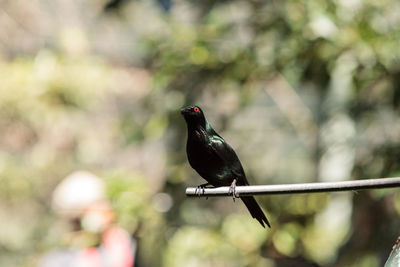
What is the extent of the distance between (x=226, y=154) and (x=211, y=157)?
6cm

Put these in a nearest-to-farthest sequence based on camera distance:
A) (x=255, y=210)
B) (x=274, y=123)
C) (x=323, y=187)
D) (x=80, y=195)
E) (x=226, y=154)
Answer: (x=323, y=187), (x=255, y=210), (x=226, y=154), (x=80, y=195), (x=274, y=123)

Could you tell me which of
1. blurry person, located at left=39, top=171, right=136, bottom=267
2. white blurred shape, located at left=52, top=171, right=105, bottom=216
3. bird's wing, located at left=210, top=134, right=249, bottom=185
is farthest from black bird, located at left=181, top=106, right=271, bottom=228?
white blurred shape, located at left=52, top=171, right=105, bottom=216

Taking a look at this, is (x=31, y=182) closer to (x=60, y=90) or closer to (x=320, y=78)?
(x=60, y=90)

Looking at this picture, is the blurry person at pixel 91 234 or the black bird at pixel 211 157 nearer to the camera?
the black bird at pixel 211 157

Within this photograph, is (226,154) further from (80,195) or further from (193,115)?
(80,195)

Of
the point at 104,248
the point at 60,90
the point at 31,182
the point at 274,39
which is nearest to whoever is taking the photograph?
the point at 274,39

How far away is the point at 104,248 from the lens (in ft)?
14.2

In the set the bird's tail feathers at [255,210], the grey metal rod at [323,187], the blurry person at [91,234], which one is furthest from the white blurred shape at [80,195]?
the grey metal rod at [323,187]

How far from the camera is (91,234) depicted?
4.39m

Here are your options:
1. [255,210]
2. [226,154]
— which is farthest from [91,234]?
[255,210]

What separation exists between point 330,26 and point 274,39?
2.04ft

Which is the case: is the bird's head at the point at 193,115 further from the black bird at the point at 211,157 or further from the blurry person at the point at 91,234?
the blurry person at the point at 91,234

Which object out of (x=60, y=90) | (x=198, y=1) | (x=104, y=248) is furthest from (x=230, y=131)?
(x=60, y=90)

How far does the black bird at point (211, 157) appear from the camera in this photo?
1.18 metres
